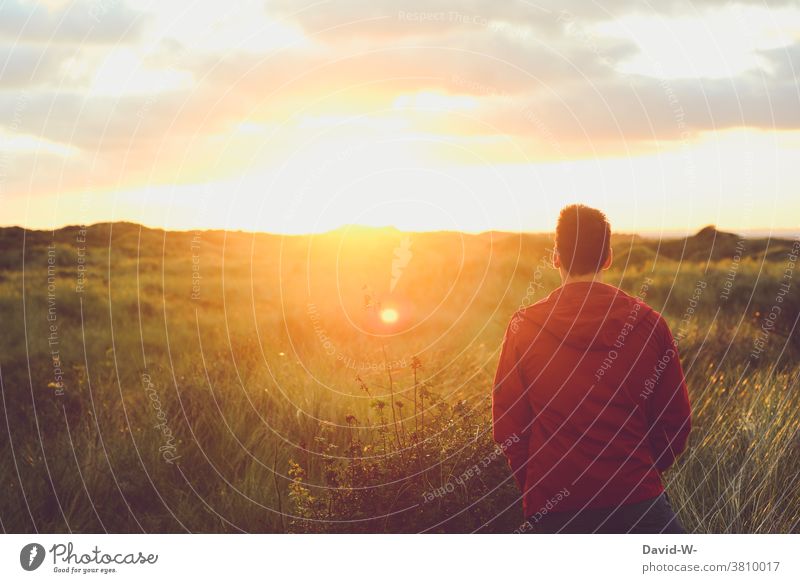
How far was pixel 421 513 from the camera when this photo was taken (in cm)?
543

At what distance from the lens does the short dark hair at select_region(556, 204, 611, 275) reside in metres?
3.95

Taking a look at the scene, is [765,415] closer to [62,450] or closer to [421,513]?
[421,513]

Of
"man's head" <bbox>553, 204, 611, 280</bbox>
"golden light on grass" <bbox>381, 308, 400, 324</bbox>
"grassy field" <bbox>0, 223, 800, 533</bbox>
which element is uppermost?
"man's head" <bbox>553, 204, 611, 280</bbox>

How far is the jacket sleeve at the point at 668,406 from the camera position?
12.9ft

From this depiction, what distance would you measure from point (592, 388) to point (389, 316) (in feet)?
21.5

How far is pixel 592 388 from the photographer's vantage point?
3.85 metres

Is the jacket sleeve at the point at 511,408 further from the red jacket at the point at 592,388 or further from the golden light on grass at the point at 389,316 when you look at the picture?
the golden light on grass at the point at 389,316

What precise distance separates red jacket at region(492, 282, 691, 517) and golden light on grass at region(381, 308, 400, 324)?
5.95 metres

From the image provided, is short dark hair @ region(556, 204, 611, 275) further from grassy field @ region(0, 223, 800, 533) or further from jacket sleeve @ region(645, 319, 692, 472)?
grassy field @ region(0, 223, 800, 533)

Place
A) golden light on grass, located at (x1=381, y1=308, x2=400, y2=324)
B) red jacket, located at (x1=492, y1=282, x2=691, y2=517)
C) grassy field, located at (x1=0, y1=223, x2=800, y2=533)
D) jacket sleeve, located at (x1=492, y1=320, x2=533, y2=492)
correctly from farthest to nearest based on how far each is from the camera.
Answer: golden light on grass, located at (x1=381, y1=308, x2=400, y2=324) < grassy field, located at (x1=0, y1=223, x2=800, y2=533) < jacket sleeve, located at (x1=492, y1=320, x2=533, y2=492) < red jacket, located at (x1=492, y1=282, x2=691, y2=517)

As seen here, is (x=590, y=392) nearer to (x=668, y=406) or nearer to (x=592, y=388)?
(x=592, y=388)

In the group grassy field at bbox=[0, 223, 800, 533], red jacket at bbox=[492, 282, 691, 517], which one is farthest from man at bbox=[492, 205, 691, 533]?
grassy field at bbox=[0, 223, 800, 533]

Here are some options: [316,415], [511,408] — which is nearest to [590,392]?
[511,408]

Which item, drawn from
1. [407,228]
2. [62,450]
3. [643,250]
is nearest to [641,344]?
[407,228]
